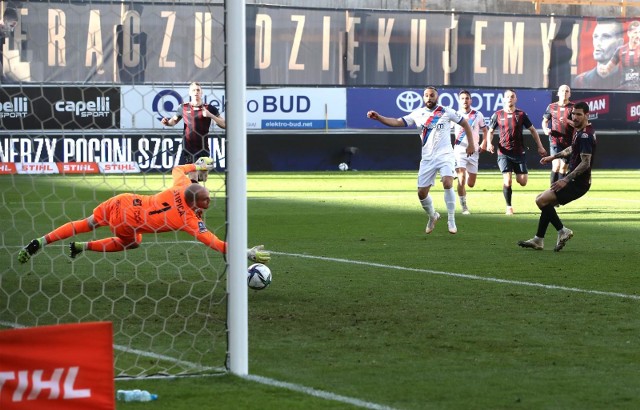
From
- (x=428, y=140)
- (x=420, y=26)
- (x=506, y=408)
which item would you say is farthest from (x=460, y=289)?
(x=420, y=26)

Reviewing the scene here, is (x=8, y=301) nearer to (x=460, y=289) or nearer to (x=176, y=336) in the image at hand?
(x=176, y=336)

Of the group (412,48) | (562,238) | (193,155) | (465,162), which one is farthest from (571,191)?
(412,48)

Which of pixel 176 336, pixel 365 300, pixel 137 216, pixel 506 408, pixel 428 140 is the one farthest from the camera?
pixel 428 140

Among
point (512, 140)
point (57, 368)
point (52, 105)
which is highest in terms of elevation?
point (52, 105)

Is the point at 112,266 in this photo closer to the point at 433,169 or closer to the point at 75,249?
the point at 75,249

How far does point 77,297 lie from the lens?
859 cm

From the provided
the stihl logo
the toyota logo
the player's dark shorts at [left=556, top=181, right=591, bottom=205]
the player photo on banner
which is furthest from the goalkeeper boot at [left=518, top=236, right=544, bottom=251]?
the player photo on banner

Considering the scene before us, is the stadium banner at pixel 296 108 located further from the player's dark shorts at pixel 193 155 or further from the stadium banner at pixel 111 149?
the player's dark shorts at pixel 193 155

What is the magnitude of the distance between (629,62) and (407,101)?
6.96m

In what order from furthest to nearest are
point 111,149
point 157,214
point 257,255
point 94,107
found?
point 111,149
point 94,107
point 157,214
point 257,255

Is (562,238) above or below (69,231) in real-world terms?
below

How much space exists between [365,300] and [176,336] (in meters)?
2.07

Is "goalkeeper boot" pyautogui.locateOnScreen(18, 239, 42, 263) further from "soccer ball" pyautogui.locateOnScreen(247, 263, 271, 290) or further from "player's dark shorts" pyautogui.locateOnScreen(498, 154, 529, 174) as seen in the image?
"player's dark shorts" pyautogui.locateOnScreen(498, 154, 529, 174)

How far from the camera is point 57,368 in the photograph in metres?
4.56
